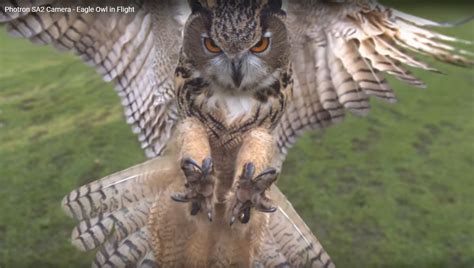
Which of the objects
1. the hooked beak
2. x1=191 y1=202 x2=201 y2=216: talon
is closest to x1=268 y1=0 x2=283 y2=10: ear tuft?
the hooked beak

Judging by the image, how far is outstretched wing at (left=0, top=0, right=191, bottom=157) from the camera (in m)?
1.60

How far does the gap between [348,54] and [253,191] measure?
0.56 meters

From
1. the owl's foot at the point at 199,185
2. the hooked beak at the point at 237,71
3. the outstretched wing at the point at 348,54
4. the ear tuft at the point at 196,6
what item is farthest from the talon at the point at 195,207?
the outstretched wing at the point at 348,54

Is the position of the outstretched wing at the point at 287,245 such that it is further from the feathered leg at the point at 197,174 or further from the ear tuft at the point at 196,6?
the ear tuft at the point at 196,6

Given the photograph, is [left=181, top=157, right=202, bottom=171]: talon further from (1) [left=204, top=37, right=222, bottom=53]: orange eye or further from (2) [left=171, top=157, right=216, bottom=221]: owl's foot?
(1) [left=204, top=37, right=222, bottom=53]: orange eye

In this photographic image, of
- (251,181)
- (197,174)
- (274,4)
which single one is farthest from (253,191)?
(274,4)

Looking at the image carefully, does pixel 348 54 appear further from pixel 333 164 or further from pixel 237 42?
pixel 333 164

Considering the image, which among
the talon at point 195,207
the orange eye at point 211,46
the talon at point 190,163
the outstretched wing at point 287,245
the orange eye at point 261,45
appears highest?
the orange eye at point 211,46

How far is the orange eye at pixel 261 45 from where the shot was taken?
4.36 ft

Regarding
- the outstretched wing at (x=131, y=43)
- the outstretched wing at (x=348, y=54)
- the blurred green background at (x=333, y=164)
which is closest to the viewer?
the outstretched wing at (x=348, y=54)

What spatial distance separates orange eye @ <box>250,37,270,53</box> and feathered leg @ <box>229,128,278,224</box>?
0.22m

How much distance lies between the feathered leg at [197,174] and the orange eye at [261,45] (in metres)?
0.25

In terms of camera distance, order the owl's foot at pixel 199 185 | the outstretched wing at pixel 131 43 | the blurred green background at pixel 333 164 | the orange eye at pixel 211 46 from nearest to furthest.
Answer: the owl's foot at pixel 199 185
the orange eye at pixel 211 46
the outstretched wing at pixel 131 43
the blurred green background at pixel 333 164

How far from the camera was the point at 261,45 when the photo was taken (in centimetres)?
134
